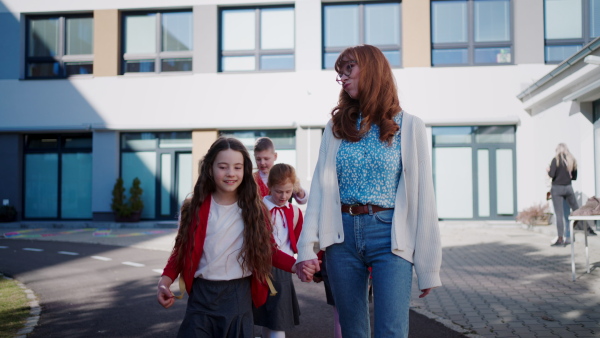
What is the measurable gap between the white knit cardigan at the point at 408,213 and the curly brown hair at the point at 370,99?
9 centimetres

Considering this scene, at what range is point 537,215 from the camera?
1550cm

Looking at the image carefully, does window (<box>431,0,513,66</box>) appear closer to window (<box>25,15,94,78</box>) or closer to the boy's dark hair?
window (<box>25,15,94,78</box>)

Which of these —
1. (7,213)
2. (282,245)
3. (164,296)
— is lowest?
(7,213)

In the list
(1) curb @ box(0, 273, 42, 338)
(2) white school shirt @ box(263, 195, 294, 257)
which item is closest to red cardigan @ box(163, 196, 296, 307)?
(2) white school shirt @ box(263, 195, 294, 257)

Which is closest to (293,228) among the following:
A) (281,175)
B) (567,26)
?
(281,175)

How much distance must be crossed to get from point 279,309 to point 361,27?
1562cm

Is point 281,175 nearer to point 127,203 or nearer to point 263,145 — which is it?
point 263,145

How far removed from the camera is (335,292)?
2.78 m

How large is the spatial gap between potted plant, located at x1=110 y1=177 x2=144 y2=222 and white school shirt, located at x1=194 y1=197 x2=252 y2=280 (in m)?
15.8

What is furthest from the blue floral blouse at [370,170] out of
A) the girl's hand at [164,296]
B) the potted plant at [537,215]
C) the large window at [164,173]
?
the large window at [164,173]

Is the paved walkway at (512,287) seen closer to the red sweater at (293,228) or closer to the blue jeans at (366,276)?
the red sweater at (293,228)

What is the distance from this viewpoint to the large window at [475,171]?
17594 millimetres

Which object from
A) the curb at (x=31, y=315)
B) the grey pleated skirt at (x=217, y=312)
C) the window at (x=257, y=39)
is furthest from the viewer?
the window at (x=257, y=39)

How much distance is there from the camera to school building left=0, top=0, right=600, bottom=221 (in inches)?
692
